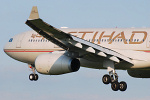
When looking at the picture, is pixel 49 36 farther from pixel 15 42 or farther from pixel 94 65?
pixel 15 42

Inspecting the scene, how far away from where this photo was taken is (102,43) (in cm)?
3925

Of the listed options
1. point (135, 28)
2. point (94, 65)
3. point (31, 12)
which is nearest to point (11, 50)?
point (94, 65)

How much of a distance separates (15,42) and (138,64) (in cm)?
1221

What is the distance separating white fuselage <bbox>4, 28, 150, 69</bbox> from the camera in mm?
37000

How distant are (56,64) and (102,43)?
483 cm

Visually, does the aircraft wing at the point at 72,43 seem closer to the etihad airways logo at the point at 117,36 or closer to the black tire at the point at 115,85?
the black tire at the point at 115,85

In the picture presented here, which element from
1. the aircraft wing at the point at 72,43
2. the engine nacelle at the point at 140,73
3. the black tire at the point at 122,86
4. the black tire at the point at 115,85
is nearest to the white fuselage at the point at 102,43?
the aircraft wing at the point at 72,43

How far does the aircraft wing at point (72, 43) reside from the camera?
30.6 meters

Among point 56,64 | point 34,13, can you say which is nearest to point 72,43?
point 34,13

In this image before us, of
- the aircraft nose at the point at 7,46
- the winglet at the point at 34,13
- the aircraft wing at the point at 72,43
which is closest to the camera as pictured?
the winglet at the point at 34,13

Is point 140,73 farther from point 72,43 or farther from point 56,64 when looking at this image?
point 72,43

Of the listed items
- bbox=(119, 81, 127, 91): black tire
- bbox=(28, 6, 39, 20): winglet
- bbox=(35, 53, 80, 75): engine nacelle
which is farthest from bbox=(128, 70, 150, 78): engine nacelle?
bbox=(28, 6, 39, 20): winglet

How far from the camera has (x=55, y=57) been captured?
3641cm

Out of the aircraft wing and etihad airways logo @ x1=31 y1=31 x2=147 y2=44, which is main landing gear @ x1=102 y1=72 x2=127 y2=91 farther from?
etihad airways logo @ x1=31 y1=31 x2=147 y2=44
